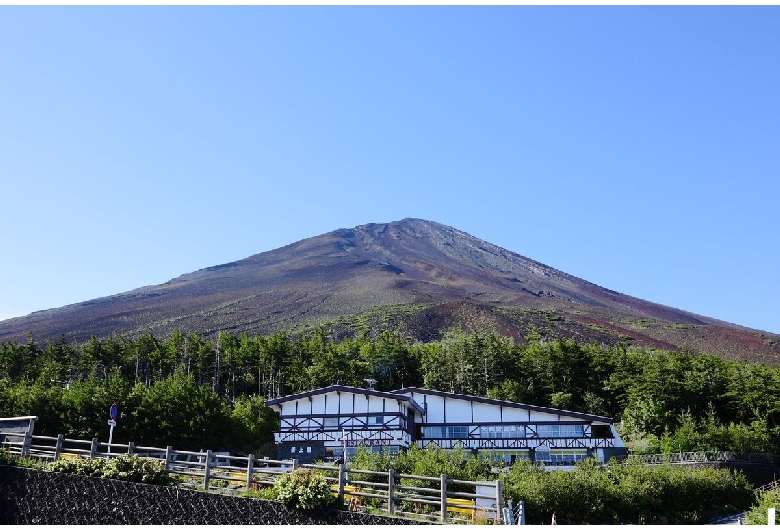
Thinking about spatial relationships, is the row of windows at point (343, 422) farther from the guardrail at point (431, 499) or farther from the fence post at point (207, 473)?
the fence post at point (207, 473)

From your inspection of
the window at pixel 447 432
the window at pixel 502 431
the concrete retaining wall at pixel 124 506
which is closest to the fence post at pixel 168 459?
the concrete retaining wall at pixel 124 506

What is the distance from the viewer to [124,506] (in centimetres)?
1873

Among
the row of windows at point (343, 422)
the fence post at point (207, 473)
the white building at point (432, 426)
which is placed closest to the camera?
A: the fence post at point (207, 473)

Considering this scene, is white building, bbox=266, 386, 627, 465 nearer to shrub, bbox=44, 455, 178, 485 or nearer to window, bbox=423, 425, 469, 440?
window, bbox=423, 425, 469, 440

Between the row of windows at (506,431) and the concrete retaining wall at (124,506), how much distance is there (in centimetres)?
2711

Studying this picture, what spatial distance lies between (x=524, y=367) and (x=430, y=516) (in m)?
43.7

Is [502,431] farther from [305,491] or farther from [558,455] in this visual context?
[305,491]

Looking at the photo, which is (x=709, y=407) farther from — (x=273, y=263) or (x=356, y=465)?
(x=273, y=263)

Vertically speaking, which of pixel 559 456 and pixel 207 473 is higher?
pixel 207 473

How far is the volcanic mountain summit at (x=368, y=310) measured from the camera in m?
117

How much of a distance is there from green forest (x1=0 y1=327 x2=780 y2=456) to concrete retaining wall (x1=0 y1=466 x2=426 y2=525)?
846 inches

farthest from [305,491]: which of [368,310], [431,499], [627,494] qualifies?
[368,310]

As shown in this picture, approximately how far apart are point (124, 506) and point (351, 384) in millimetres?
39156

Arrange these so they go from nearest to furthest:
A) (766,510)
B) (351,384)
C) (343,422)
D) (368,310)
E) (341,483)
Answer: (766,510), (341,483), (343,422), (351,384), (368,310)
